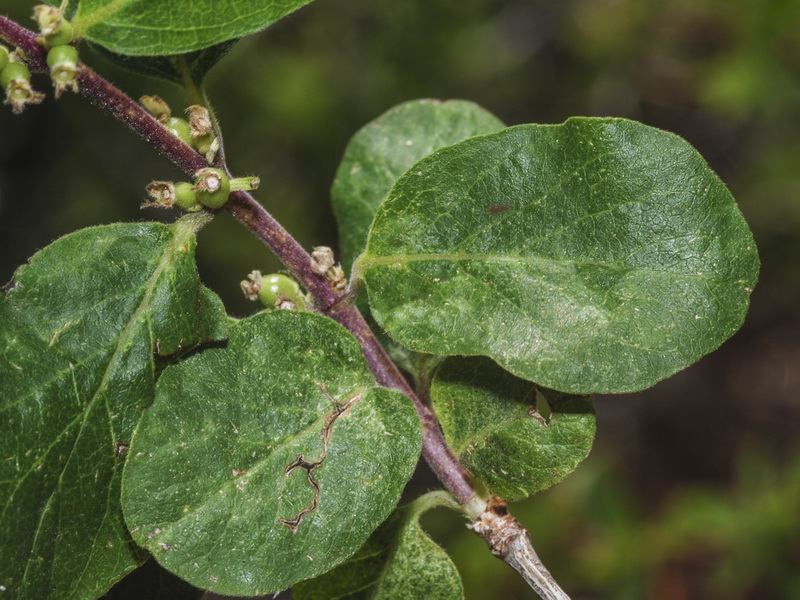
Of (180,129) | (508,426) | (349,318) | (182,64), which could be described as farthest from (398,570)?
(182,64)

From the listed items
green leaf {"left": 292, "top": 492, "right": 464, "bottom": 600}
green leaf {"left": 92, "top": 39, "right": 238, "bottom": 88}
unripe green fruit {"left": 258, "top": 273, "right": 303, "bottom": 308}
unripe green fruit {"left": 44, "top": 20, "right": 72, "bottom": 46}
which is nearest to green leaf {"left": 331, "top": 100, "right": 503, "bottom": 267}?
unripe green fruit {"left": 258, "top": 273, "right": 303, "bottom": 308}

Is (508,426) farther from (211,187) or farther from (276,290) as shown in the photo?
(211,187)

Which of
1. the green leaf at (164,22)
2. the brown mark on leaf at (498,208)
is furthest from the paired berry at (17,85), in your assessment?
the brown mark on leaf at (498,208)

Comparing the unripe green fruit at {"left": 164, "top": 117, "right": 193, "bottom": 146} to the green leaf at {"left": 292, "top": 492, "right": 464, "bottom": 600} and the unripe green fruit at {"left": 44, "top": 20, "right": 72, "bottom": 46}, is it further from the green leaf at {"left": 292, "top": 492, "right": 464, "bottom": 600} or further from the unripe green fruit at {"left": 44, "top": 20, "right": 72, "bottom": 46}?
the green leaf at {"left": 292, "top": 492, "right": 464, "bottom": 600}

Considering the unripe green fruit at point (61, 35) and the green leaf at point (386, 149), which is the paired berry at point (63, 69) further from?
the green leaf at point (386, 149)

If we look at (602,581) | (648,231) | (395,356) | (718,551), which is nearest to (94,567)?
(395,356)

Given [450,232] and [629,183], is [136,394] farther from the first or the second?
[629,183]

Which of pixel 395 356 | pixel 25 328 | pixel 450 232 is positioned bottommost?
pixel 395 356
